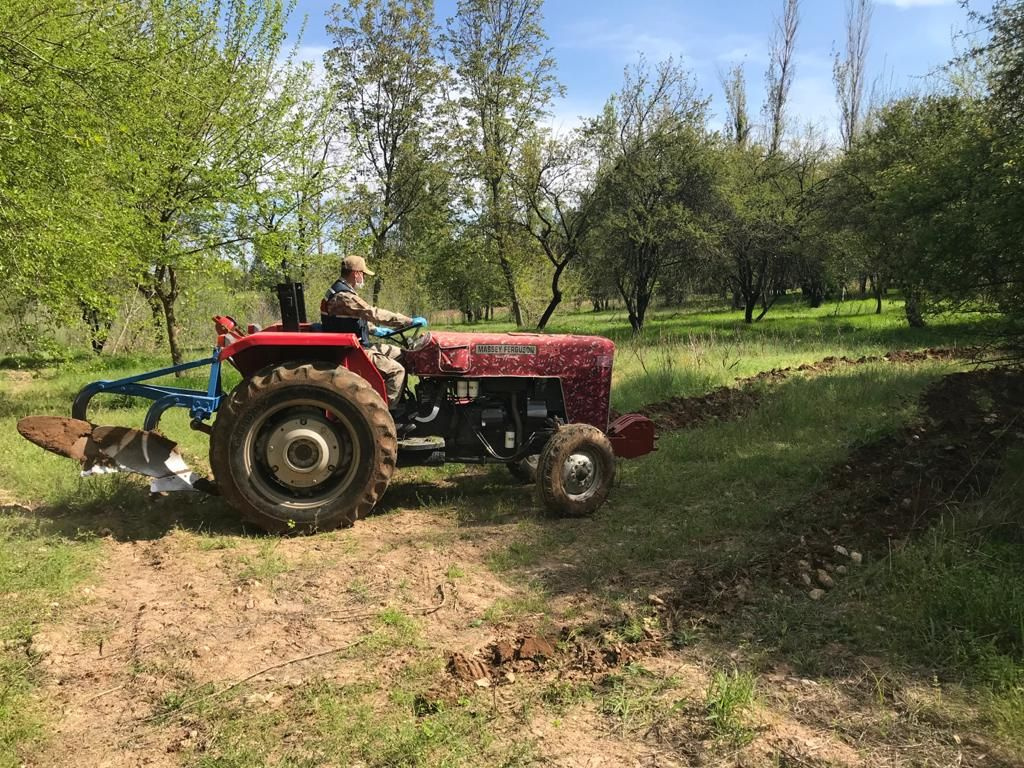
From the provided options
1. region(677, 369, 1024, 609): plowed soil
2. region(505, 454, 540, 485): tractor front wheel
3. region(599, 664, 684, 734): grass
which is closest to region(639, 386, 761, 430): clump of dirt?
region(677, 369, 1024, 609): plowed soil

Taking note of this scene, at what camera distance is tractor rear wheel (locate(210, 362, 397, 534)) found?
4277 mm

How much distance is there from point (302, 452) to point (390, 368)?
2.79ft

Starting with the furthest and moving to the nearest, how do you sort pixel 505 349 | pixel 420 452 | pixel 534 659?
pixel 505 349, pixel 420 452, pixel 534 659

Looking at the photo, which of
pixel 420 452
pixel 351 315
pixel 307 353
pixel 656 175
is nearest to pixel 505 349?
pixel 420 452

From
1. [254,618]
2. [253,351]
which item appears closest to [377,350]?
[253,351]

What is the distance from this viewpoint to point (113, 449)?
15.0ft

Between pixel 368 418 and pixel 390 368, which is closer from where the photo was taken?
pixel 368 418

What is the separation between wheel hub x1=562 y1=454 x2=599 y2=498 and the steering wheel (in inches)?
54.3

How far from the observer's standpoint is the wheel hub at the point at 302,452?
14.4 ft

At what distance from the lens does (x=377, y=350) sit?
4777 mm

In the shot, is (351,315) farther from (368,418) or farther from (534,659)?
(534,659)

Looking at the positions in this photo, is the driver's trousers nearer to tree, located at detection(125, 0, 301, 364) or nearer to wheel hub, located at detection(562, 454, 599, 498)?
wheel hub, located at detection(562, 454, 599, 498)

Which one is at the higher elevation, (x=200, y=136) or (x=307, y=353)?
(x=200, y=136)

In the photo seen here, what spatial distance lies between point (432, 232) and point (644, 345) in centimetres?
1199
